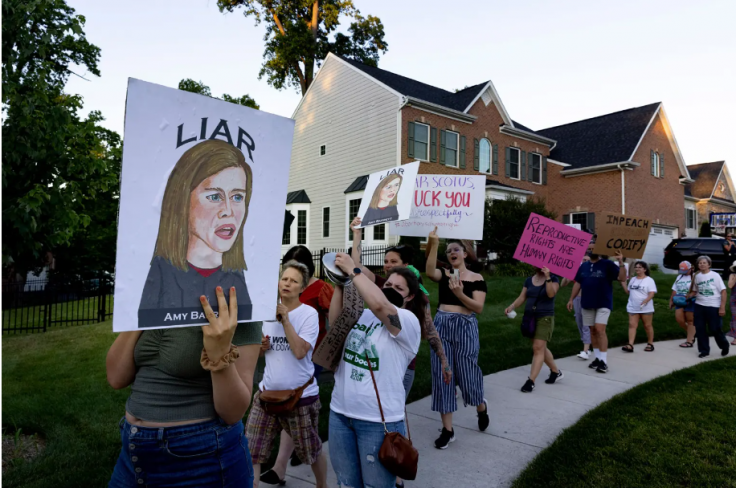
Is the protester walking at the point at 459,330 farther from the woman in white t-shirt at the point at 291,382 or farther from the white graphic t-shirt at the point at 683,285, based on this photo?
the white graphic t-shirt at the point at 683,285

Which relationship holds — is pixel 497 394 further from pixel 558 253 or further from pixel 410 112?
pixel 410 112

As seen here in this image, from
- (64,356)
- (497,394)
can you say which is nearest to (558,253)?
(497,394)

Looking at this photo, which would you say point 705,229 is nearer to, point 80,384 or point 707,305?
point 707,305

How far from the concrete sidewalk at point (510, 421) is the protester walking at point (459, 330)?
26 cm

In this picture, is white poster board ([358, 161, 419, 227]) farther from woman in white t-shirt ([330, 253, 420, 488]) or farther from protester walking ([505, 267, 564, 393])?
protester walking ([505, 267, 564, 393])

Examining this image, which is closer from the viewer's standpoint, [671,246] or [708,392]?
[708,392]

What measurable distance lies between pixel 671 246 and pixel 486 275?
10938 millimetres

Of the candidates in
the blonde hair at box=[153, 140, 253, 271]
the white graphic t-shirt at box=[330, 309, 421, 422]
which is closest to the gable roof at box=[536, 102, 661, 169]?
the white graphic t-shirt at box=[330, 309, 421, 422]

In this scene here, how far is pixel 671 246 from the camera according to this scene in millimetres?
23484

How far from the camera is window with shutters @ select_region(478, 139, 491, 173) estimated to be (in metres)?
24.7

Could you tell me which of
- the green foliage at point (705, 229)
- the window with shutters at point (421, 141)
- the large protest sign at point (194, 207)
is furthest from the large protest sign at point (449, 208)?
the green foliage at point (705, 229)

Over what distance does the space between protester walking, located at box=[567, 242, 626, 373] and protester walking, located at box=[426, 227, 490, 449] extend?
360cm

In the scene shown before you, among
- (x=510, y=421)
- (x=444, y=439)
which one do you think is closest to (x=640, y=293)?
(x=510, y=421)

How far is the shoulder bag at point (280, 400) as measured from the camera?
3395 millimetres
